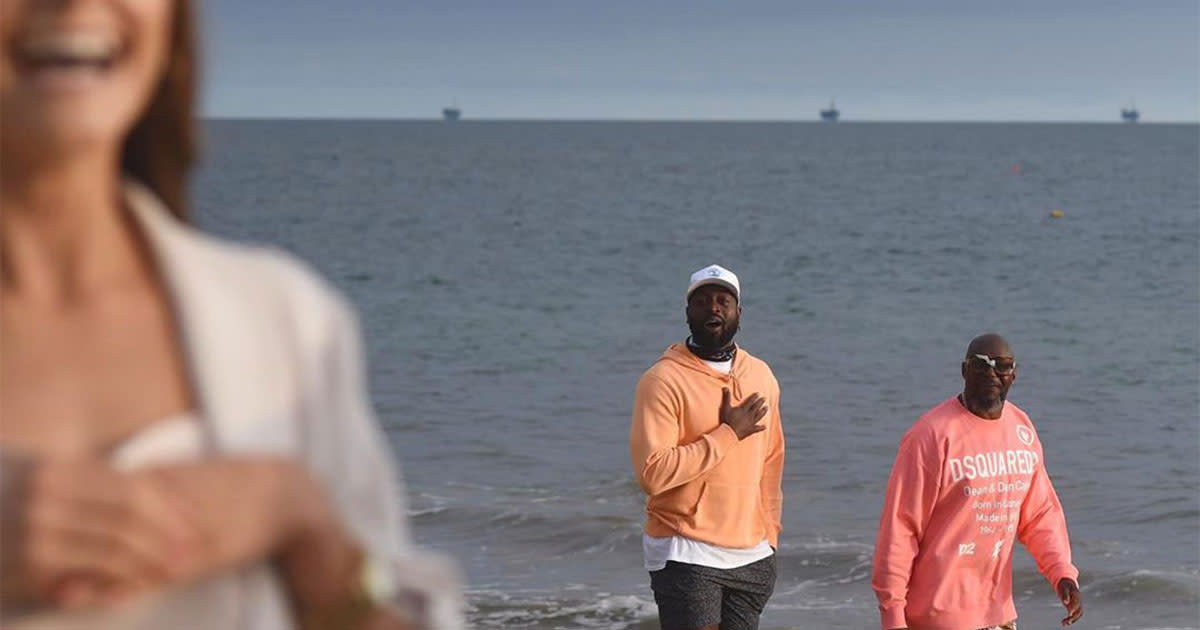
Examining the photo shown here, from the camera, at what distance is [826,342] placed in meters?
29.5

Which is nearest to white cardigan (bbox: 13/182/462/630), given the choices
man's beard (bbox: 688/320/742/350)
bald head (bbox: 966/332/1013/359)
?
bald head (bbox: 966/332/1013/359)

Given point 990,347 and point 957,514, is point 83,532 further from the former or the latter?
point 990,347

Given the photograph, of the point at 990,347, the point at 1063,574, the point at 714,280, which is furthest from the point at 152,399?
the point at 1063,574

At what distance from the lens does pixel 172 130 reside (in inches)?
63.5

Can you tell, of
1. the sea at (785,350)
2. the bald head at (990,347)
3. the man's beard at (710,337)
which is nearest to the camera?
the bald head at (990,347)

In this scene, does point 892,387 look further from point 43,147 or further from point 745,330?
point 43,147

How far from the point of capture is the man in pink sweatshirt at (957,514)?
7.68 m

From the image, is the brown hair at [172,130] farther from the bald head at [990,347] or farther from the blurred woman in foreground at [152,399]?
the bald head at [990,347]

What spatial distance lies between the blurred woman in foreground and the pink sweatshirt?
248 inches

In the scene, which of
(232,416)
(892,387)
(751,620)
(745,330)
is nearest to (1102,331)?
(745,330)

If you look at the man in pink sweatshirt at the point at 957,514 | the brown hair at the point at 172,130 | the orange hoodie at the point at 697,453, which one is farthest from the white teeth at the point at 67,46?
the orange hoodie at the point at 697,453

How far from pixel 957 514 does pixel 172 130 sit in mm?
6400

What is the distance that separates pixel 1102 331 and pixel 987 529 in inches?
1045

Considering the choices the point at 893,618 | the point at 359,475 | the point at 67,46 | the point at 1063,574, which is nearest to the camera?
the point at 67,46
